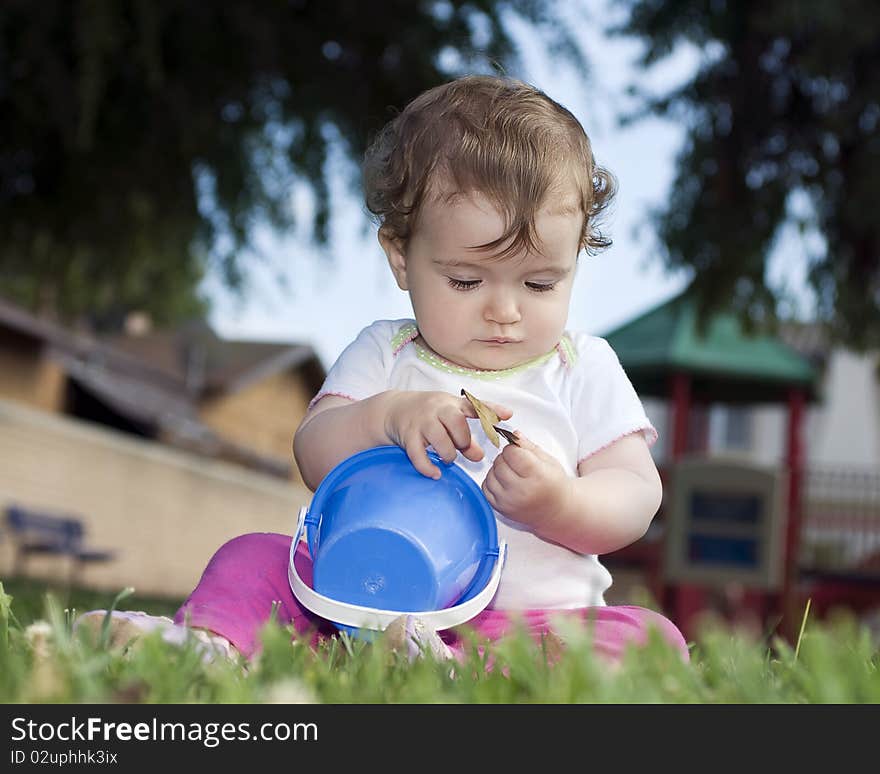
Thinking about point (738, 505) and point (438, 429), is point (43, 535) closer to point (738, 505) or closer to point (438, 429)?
point (738, 505)

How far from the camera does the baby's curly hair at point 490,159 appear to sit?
7.50 ft

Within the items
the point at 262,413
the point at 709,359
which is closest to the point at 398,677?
the point at 709,359

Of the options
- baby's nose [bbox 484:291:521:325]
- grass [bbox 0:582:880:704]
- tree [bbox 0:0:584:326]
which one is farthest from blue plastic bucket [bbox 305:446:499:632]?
tree [bbox 0:0:584:326]

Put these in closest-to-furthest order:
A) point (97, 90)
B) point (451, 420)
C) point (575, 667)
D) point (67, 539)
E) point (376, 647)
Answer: point (575, 667), point (376, 647), point (451, 420), point (97, 90), point (67, 539)

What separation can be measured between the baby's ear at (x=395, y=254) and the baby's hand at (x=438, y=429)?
0.48 metres

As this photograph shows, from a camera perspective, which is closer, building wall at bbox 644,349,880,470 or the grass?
the grass

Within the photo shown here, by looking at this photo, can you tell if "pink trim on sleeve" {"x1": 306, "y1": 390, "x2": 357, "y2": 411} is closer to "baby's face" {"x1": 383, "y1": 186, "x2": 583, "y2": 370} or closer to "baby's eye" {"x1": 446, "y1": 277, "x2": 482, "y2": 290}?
"baby's face" {"x1": 383, "y1": 186, "x2": 583, "y2": 370}

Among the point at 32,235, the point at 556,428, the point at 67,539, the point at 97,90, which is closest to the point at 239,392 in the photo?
the point at 67,539

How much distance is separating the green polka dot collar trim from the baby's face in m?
0.05

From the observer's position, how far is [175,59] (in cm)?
734

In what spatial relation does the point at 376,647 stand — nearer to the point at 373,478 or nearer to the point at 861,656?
the point at 373,478

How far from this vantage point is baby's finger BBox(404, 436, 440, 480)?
6.85 feet

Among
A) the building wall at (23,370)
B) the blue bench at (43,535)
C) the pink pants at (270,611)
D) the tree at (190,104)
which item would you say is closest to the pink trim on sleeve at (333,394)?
the pink pants at (270,611)

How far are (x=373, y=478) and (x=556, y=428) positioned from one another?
530 millimetres
